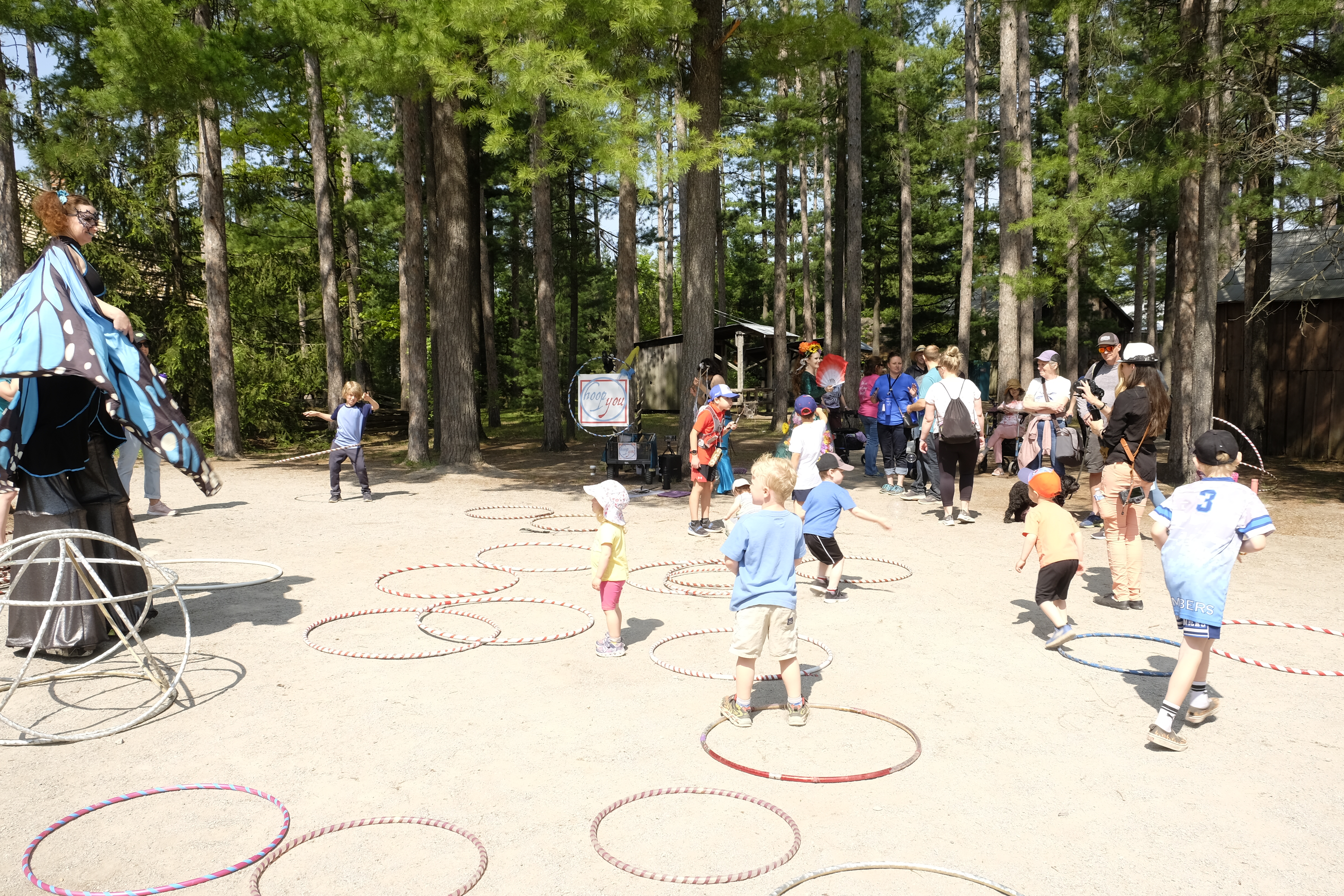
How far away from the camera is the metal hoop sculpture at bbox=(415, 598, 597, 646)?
6.91 meters

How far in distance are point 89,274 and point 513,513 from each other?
724 centimetres

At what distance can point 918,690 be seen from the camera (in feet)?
19.6

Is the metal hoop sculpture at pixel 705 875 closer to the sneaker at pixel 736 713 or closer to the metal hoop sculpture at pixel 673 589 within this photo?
the sneaker at pixel 736 713

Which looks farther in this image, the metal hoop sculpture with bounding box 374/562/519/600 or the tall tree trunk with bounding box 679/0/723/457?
the tall tree trunk with bounding box 679/0/723/457

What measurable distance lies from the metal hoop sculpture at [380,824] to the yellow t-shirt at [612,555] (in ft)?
8.32

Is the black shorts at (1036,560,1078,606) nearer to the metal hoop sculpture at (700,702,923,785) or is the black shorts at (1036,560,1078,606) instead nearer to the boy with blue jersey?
the boy with blue jersey

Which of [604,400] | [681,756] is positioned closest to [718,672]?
[681,756]

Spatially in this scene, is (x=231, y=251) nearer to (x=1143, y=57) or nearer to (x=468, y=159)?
(x=468, y=159)

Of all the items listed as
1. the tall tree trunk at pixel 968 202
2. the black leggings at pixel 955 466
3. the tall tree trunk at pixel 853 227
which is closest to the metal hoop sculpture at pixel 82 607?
the black leggings at pixel 955 466

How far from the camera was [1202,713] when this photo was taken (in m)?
5.46

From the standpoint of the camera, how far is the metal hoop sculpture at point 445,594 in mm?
7969

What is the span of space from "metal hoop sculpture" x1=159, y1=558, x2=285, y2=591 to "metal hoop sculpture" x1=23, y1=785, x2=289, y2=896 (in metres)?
4.11

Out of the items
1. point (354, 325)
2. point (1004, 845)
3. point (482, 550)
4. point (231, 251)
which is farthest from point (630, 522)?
point (231, 251)

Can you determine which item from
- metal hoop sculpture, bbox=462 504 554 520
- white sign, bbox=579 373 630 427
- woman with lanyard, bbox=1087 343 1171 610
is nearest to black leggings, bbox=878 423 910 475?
white sign, bbox=579 373 630 427
